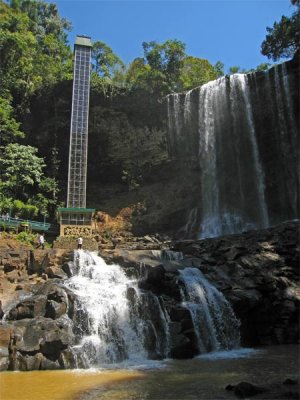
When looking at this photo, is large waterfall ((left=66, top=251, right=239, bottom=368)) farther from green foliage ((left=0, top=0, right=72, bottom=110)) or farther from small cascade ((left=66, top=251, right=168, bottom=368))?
green foliage ((left=0, top=0, right=72, bottom=110))

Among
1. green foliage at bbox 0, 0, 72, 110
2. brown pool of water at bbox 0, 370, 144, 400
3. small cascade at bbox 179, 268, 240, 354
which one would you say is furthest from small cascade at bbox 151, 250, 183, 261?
green foliage at bbox 0, 0, 72, 110

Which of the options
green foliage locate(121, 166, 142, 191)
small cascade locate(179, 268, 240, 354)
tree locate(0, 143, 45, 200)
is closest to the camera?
small cascade locate(179, 268, 240, 354)

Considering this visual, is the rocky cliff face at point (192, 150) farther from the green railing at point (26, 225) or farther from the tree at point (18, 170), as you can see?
the green railing at point (26, 225)

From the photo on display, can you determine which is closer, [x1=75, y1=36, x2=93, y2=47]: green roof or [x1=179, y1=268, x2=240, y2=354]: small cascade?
[x1=179, y1=268, x2=240, y2=354]: small cascade

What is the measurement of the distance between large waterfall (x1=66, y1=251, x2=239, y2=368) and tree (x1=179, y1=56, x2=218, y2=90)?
24.7m

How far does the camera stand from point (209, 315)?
1582cm

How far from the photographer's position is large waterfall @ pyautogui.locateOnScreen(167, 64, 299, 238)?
27.8m

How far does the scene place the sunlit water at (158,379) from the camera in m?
8.88

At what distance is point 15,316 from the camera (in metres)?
14.5

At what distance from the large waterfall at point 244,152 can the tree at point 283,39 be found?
511 cm

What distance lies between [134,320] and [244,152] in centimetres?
1787

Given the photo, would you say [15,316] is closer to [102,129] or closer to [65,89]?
[102,129]

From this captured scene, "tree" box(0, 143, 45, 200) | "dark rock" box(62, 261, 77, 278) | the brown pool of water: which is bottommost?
the brown pool of water

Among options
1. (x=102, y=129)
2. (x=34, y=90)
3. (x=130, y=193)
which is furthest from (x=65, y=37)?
(x=130, y=193)
